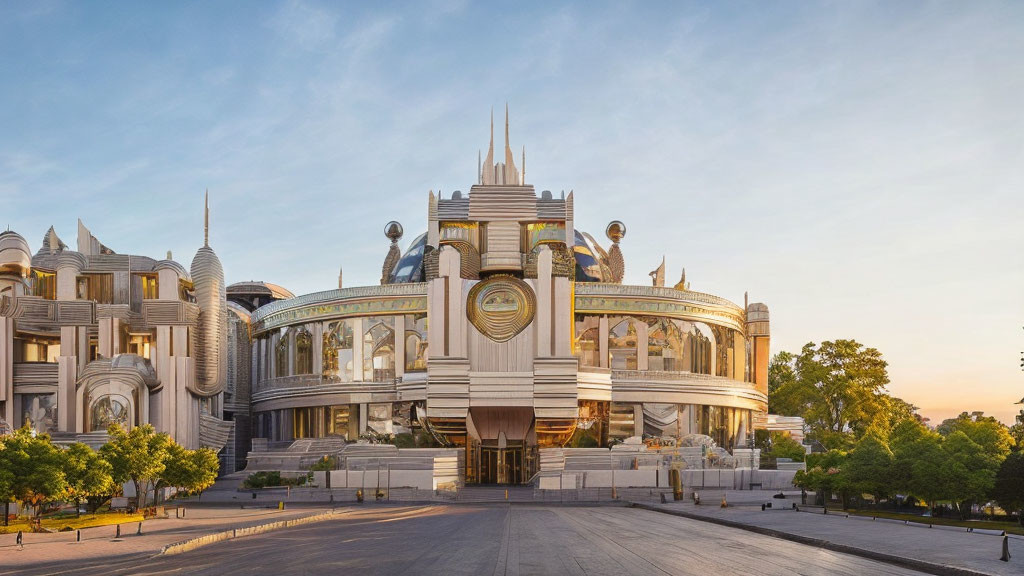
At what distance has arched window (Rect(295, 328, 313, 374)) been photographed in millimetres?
80625

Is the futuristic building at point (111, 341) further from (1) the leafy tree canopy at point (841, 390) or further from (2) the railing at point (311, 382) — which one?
(1) the leafy tree canopy at point (841, 390)

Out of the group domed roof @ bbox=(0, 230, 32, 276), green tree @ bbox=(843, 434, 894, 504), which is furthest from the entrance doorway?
domed roof @ bbox=(0, 230, 32, 276)

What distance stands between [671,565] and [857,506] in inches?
1008

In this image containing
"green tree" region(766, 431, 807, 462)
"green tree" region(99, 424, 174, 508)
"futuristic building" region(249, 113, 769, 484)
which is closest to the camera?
"green tree" region(99, 424, 174, 508)

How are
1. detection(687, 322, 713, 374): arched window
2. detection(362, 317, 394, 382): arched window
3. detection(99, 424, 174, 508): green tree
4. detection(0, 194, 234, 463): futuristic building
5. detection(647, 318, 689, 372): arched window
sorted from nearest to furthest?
detection(99, 424, 174, 508): green tree, detection(0, 194, 234, 463): futuristic building, detection(362, 317, 394, 382): arched window, detection(647, 318, 689, 372): arched window, detection(687, 322, 713, 374): arched window

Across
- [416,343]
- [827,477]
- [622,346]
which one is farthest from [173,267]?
[827,477]

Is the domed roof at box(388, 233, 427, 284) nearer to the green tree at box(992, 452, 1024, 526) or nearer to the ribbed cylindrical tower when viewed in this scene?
the ribbed cylindrical tower

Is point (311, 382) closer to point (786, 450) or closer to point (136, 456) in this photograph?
point (136, 456)

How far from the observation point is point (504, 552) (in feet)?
91.4

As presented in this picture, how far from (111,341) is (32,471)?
2952 centimetres

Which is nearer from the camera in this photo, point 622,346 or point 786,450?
point 786,450

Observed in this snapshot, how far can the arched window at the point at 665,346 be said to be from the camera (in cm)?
7906

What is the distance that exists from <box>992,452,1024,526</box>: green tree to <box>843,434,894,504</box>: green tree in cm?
472

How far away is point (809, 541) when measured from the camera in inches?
1203
